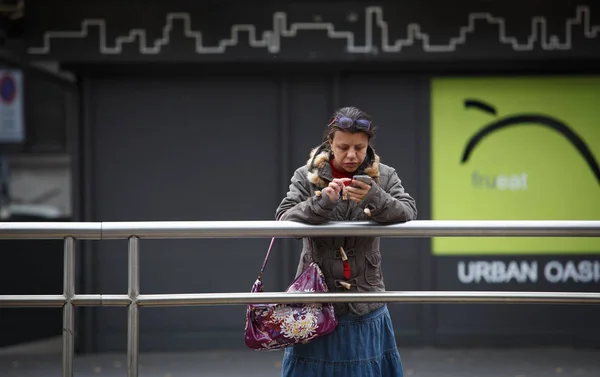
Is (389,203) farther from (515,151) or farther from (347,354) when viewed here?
(515,151)

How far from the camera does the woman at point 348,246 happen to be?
379 cm

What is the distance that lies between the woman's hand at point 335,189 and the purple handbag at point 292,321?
0.34 m

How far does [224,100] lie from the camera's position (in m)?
8.64

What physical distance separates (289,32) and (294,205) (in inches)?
182

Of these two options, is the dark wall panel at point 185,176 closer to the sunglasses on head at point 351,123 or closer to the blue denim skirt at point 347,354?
the blue denim skirt at point 347,354

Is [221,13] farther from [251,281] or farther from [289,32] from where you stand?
[251,281]

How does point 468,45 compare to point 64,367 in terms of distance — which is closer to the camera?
point 64,367

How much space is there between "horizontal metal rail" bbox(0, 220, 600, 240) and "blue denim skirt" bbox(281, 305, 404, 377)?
0.38 m

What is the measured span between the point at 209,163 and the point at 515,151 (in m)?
2.72

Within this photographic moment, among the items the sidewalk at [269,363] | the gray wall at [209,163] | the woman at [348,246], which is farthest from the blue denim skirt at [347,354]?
the gray wall at [209,163]

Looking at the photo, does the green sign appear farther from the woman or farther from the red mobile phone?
the red mobile phone

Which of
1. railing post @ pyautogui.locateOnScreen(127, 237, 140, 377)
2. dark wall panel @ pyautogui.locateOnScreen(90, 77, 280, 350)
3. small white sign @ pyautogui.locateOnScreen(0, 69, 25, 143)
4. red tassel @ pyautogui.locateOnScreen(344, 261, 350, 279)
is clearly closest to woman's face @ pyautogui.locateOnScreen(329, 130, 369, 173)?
red tassel @ pyautogui.locateOnScreen(344, 261, 350, 279)

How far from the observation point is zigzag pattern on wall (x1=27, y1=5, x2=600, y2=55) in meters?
8.37

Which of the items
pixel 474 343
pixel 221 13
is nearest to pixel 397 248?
pixel 474 343
